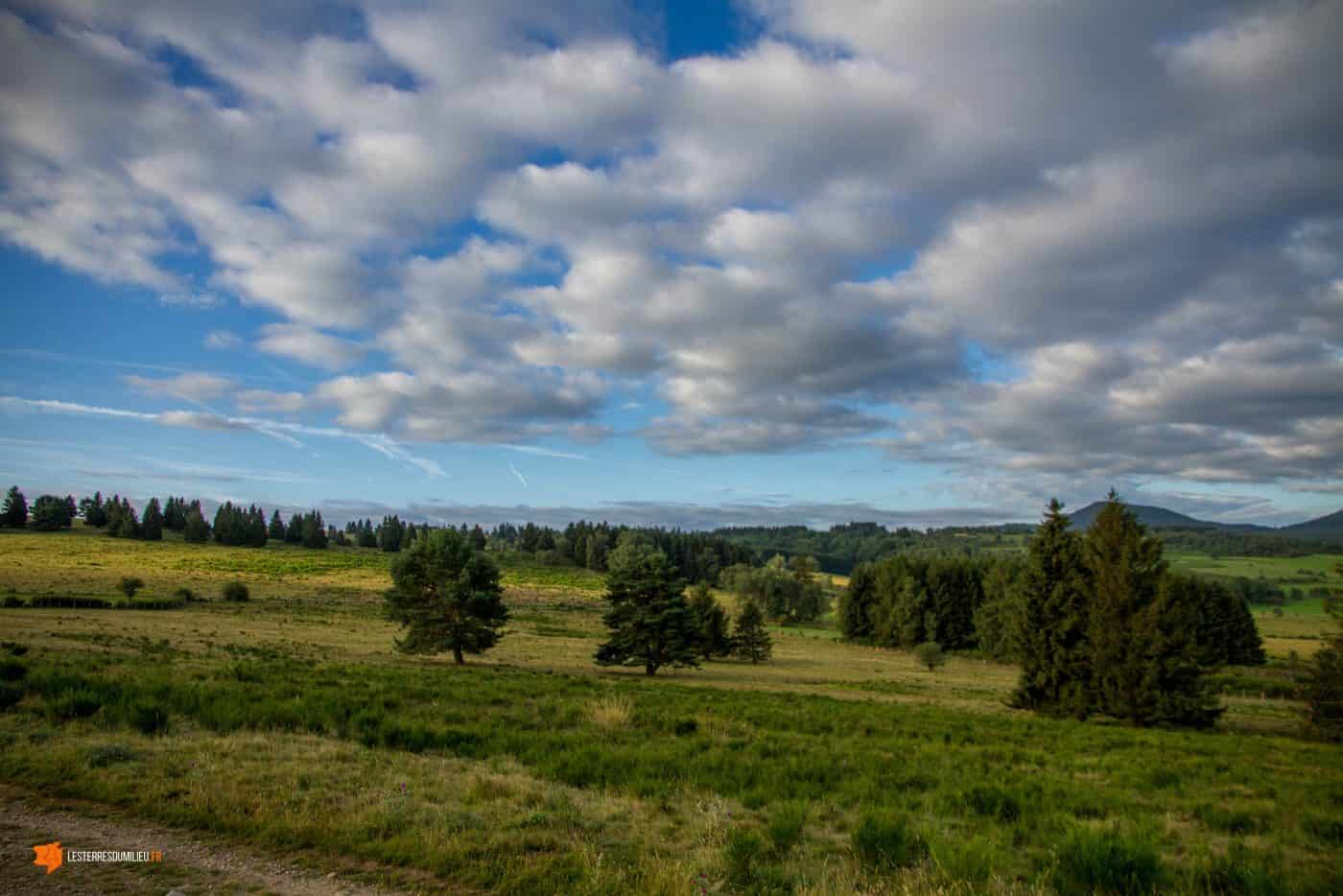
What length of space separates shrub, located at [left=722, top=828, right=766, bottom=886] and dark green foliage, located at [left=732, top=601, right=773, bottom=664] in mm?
50519

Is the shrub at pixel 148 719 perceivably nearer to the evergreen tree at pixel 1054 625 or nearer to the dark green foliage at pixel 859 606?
the evergreen tree at pixel 1054 625

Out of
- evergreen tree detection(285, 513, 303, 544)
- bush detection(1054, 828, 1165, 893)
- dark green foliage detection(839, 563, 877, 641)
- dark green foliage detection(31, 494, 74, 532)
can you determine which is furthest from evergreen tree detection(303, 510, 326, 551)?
bush detection(1054, 828, 1165, 893)

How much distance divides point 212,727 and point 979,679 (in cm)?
5440

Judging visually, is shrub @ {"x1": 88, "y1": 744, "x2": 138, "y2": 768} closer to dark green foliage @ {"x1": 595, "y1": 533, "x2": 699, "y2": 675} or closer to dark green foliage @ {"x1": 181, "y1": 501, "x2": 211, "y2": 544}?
dark green foliage @ {"x1": 595, "y1": 533, "x2": 699, "y2": 675}

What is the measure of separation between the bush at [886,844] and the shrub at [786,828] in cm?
73

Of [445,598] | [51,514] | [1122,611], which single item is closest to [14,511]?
[51,514]

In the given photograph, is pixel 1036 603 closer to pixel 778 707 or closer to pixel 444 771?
pixel 778 707

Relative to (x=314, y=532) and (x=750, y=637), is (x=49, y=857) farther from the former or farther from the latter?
(x=314, y=532)

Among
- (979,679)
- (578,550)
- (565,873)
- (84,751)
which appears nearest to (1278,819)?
(565,873)

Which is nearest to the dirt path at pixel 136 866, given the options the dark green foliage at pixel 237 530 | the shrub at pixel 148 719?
the shrub at pixel 148 719

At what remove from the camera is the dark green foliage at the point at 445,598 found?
36.0 metres

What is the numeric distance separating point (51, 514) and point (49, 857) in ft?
578

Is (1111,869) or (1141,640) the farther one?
(1141,640)

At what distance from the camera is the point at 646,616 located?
41.3 m
